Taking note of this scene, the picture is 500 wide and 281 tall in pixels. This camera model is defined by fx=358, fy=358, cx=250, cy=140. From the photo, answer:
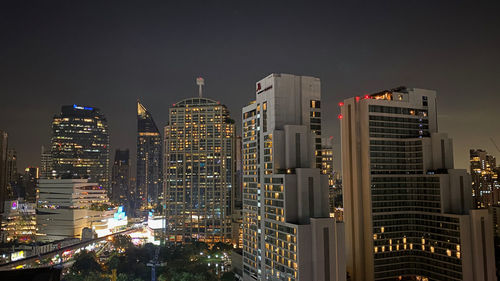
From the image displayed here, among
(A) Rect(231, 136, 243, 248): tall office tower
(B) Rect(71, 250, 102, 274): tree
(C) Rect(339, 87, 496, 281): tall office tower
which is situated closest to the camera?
(C) Rect(339, 87, 496, 281): tall office tower

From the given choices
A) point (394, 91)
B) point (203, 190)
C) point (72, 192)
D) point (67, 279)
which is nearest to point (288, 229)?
point (394, 91)

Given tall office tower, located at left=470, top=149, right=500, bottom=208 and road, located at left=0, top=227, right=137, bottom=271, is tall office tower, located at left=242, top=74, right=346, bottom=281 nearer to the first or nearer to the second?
road, located at left=0, top=227, right=137, bottom=271

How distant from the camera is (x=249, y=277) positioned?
69938mm

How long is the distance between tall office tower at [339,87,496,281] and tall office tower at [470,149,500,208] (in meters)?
57.3

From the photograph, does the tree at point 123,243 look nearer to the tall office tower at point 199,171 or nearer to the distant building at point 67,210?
the tall office tower at point 199,171

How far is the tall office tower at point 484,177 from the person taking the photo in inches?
4688

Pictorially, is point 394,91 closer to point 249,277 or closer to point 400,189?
point 400,189

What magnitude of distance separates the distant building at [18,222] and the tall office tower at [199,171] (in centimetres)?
6239

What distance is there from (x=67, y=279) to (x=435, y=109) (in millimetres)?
84429

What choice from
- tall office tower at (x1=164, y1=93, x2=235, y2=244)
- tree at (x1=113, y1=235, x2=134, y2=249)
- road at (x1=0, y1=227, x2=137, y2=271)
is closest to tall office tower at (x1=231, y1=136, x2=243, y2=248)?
tall office tower at (x1=164, y1=93, x2=235, y2=244)

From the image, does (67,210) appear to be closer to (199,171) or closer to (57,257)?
(57,257)

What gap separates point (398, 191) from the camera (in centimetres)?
7100

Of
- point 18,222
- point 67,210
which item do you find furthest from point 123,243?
point 18,222

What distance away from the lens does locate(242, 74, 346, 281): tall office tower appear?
51719mm
